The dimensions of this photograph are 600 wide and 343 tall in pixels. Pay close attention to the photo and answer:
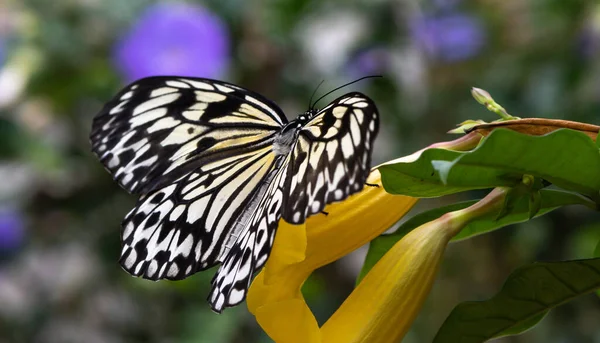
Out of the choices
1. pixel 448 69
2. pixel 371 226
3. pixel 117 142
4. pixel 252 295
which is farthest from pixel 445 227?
pixel 448 69

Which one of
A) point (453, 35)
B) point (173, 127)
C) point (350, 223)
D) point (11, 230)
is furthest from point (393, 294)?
point (453, 35)

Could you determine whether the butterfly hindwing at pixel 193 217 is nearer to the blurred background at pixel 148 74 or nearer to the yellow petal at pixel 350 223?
the yellow petal at pixel 350 223

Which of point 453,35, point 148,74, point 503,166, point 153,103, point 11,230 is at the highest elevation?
point 503,166

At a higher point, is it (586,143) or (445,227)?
(586,143)

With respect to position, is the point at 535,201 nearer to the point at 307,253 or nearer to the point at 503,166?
the point at 503,166

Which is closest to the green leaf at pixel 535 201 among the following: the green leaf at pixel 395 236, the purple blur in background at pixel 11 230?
the green leaf at pixel 395 236

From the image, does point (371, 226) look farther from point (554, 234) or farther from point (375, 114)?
point (554, 234)

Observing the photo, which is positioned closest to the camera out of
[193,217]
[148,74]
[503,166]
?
[503,166]

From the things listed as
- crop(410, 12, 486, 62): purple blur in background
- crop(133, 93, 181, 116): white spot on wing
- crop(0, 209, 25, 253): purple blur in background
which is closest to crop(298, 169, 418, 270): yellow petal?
crop(133, 93, 181, 116): white spot on wing
